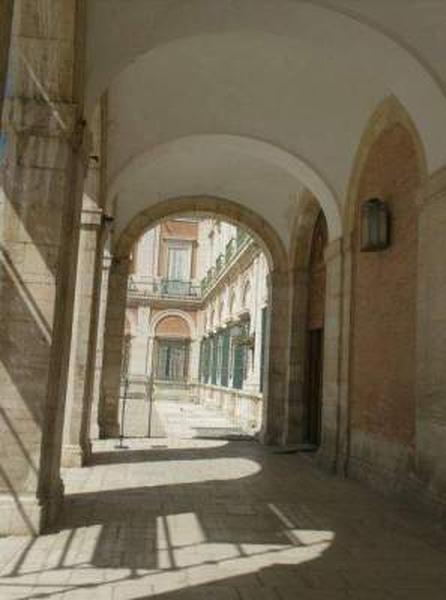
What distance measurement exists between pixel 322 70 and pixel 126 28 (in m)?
3.13

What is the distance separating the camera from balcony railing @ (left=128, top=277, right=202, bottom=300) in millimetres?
33875

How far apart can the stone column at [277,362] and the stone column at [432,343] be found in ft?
20.5

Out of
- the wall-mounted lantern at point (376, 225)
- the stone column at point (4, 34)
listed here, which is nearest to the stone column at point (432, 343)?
the wall-mounted lantern at point (376, 225)

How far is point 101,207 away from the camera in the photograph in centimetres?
961

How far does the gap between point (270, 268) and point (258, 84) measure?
5524 mm

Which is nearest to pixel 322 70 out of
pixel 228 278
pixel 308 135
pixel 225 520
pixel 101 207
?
pixel 308 135

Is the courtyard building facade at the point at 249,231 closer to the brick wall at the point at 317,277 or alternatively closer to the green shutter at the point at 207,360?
the brick wall at the point at 317,277

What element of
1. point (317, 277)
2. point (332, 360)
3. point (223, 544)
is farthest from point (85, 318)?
point (317, 277)

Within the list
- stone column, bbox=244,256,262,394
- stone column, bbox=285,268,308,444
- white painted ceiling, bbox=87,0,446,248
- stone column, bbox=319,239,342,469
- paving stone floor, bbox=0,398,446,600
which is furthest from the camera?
stone column, bbox=244,256,262,394

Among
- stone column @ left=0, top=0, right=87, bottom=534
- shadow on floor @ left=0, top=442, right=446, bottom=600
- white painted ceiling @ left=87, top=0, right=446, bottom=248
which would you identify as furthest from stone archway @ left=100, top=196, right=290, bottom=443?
stone column @ left=0, top=0, right=87, bottom=534

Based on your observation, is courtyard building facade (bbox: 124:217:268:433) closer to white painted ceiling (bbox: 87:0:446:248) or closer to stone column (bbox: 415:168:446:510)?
white painted ceiling (bbox: 87:0:446:248)

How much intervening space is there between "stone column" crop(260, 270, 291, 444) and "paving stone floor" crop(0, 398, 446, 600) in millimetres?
4364

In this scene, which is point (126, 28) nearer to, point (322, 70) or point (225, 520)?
point (322, 70)

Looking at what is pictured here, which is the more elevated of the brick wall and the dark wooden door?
the brick wall
